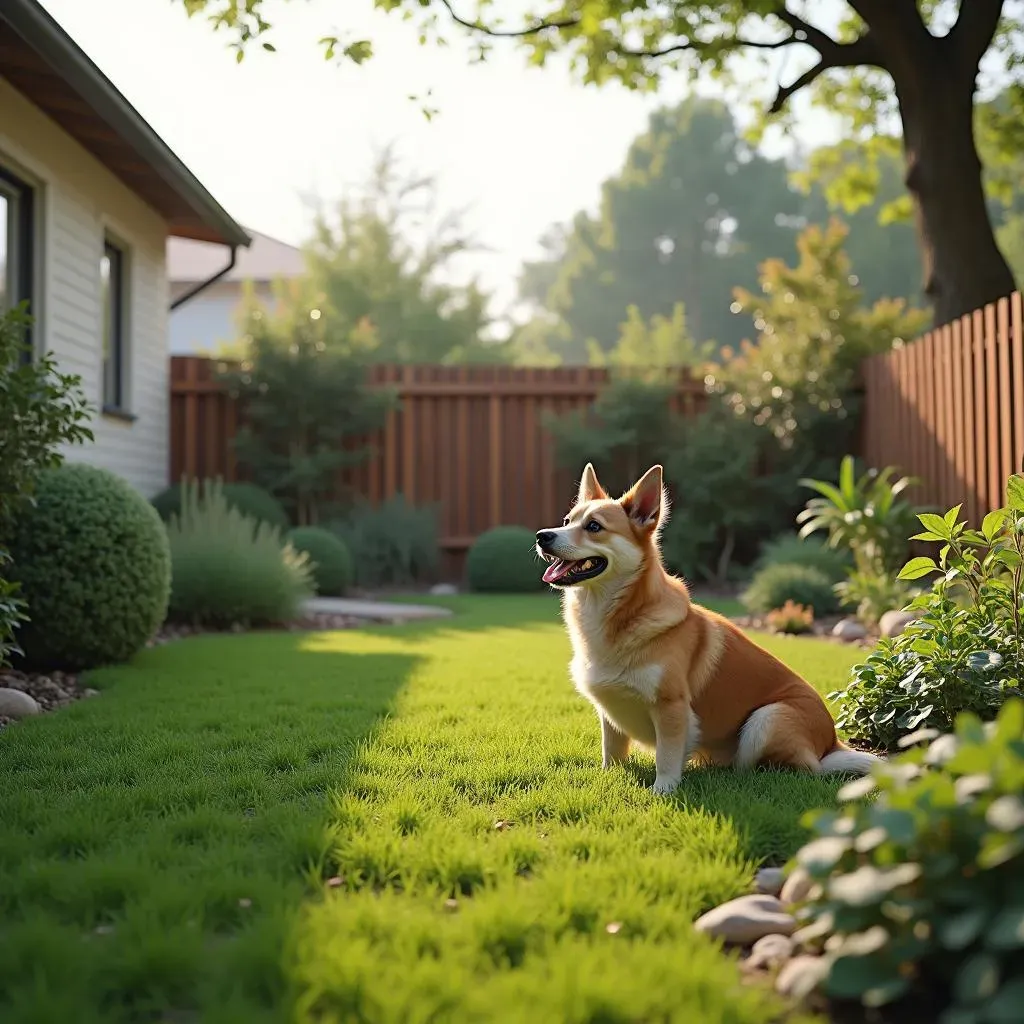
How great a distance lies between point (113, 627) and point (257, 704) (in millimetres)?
1616

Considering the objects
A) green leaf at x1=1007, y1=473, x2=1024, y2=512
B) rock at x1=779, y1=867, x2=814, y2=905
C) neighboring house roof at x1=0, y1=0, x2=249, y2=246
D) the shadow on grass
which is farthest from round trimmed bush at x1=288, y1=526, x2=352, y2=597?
rock at x1=779, y1=867, x2=814, y2=905

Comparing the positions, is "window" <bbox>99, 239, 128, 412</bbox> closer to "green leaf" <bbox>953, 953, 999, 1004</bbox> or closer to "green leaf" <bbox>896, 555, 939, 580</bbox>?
"green leaf" <bbox>896, 555, 939, 580</bbox>

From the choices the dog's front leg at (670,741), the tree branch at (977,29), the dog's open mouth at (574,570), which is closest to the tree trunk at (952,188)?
the tree branch at (977,29)

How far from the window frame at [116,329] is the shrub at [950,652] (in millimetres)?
8307

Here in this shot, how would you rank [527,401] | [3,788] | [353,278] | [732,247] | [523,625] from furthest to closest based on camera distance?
[732,247] → [353,278] → [527,401] → [523,625] → [3,788]

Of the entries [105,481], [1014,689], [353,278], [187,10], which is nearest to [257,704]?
[105,481]

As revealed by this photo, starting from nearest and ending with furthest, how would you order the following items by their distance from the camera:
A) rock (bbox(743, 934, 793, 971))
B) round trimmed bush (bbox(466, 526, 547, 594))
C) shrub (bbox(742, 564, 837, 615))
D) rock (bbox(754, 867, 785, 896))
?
1. rock (bbox(743, 934, 793, 971))
2. rock (bbox(754, 867, 785, 896))
3. shrub (bbox(742, 564, 837, 615))
4. round trimmed bush (bbox(466, 526, 547, 594))

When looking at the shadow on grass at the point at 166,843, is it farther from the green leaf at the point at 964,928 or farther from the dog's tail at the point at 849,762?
the dog's tail at the point at 849,762

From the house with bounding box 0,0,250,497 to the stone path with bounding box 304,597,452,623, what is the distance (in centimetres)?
253

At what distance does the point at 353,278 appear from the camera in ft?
90.3

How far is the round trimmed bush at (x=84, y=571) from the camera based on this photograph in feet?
19.6

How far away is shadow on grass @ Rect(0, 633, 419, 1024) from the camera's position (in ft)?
6.64

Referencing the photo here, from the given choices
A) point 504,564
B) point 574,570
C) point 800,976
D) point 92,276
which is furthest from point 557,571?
point 504,564

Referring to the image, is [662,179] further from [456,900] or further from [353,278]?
[456,900]
